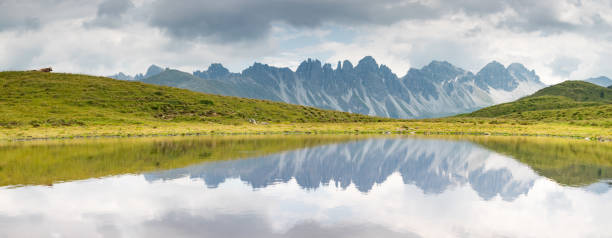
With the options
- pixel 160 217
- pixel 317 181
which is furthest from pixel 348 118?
pixel 160 217

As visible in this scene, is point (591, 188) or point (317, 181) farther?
point (317, 181)

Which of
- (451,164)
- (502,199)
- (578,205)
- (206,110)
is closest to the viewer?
(578,205)

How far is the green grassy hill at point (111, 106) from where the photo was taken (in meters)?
106

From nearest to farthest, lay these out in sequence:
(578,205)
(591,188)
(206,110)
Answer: (578,205)
(591,188)
(206,110)

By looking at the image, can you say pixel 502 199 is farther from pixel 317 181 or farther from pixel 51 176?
pixel 51 176

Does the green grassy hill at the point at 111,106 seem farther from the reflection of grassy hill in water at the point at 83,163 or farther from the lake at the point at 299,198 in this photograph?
the lake at the point at 299,198

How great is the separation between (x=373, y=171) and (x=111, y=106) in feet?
381

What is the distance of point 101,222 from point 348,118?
140 meters

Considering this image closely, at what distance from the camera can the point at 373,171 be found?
105ft

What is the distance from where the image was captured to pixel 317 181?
2697 centimetres

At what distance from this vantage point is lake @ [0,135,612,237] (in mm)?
15633

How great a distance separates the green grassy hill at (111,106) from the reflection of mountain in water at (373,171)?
264 ft

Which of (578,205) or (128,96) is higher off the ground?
(128,96)

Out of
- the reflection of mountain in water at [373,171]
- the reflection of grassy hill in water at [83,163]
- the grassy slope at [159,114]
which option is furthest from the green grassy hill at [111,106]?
the reflection of mountain in water at [373,171]
